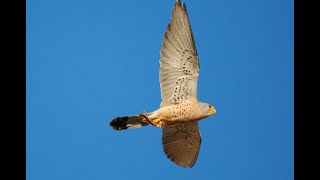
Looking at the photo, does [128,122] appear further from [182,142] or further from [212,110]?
[212,110]

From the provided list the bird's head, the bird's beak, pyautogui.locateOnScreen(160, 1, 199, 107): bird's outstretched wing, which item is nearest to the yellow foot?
pyautogui.locateOnScreen(160, 1, 199, 107): bird's outstretched wing

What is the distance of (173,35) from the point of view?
6254 mm

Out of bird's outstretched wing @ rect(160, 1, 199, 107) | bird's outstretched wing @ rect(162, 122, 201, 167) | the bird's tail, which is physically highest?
bird's outstretched wing @ rect(160, 1, 199, 107)

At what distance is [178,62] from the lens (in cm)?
639

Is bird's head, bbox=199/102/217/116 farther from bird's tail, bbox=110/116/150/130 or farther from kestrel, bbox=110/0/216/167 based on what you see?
bird's tail, bbox=110/116/150/130

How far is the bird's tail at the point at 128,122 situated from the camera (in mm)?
6312

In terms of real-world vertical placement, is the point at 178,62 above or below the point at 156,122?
above

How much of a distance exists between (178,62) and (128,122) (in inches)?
40.2

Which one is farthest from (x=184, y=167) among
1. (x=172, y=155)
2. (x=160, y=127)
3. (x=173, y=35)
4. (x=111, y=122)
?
(x=173, y=35)

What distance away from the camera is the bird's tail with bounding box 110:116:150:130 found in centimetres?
631

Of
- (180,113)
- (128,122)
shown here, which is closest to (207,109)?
(180,113)

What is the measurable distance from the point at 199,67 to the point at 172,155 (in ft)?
4.55

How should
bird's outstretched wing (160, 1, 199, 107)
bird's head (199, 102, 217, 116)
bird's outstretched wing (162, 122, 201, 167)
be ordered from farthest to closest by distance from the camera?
bird's outstretched wing (162, 122, 201, 167) → bird's head (199, 102, 217, 116) → bird's outstretched wing (160, 1, 199, 107)

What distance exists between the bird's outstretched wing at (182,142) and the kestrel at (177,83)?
29 centimetres
